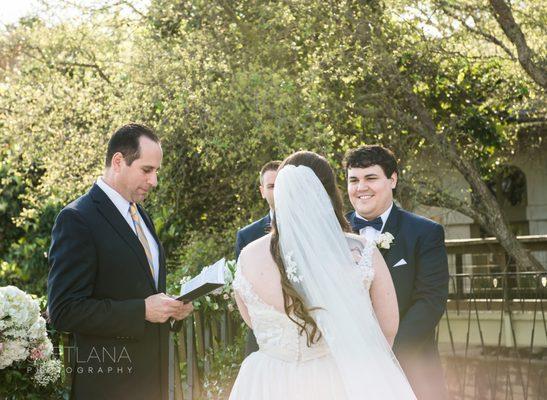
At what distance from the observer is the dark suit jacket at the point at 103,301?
330 centimetres

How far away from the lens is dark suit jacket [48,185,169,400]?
3301 millimetres

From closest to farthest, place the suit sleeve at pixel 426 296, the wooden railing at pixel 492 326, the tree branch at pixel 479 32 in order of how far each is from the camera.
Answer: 1. the suit sleeve at pixel 426 296
2. the wooden railing at pixel 492 326
3. the tree branch at pixel 479 32

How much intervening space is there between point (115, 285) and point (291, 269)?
2.61 ft

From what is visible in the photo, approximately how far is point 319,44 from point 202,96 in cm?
167

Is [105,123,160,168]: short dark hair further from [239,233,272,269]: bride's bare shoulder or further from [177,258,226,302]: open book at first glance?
[239,233,272,269]: bride's bare shoulder

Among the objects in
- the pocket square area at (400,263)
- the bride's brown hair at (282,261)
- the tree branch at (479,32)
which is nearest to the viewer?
the bride's brown hair at (282,261)

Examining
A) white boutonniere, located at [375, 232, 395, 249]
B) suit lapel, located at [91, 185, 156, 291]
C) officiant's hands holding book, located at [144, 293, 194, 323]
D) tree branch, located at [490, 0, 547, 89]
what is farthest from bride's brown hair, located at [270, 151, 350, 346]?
tree branch, located at [490, 0, 547, 89]

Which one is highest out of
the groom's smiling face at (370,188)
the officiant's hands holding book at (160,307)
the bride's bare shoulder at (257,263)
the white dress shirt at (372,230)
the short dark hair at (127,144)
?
the short dark hair at (127,144)

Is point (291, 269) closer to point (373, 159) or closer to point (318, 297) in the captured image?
point (318, 297)

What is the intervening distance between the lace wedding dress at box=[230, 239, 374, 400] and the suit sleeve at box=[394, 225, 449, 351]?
938 mm

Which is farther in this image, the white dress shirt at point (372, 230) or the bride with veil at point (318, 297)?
the white dress shirt at point (372, 230)

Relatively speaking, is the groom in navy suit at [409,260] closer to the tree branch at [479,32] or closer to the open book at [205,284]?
the open book at [205,284]

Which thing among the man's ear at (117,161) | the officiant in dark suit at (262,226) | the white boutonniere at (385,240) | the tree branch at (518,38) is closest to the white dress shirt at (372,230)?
the white boutonniere at (385,240)

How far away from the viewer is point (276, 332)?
10.6 feet
